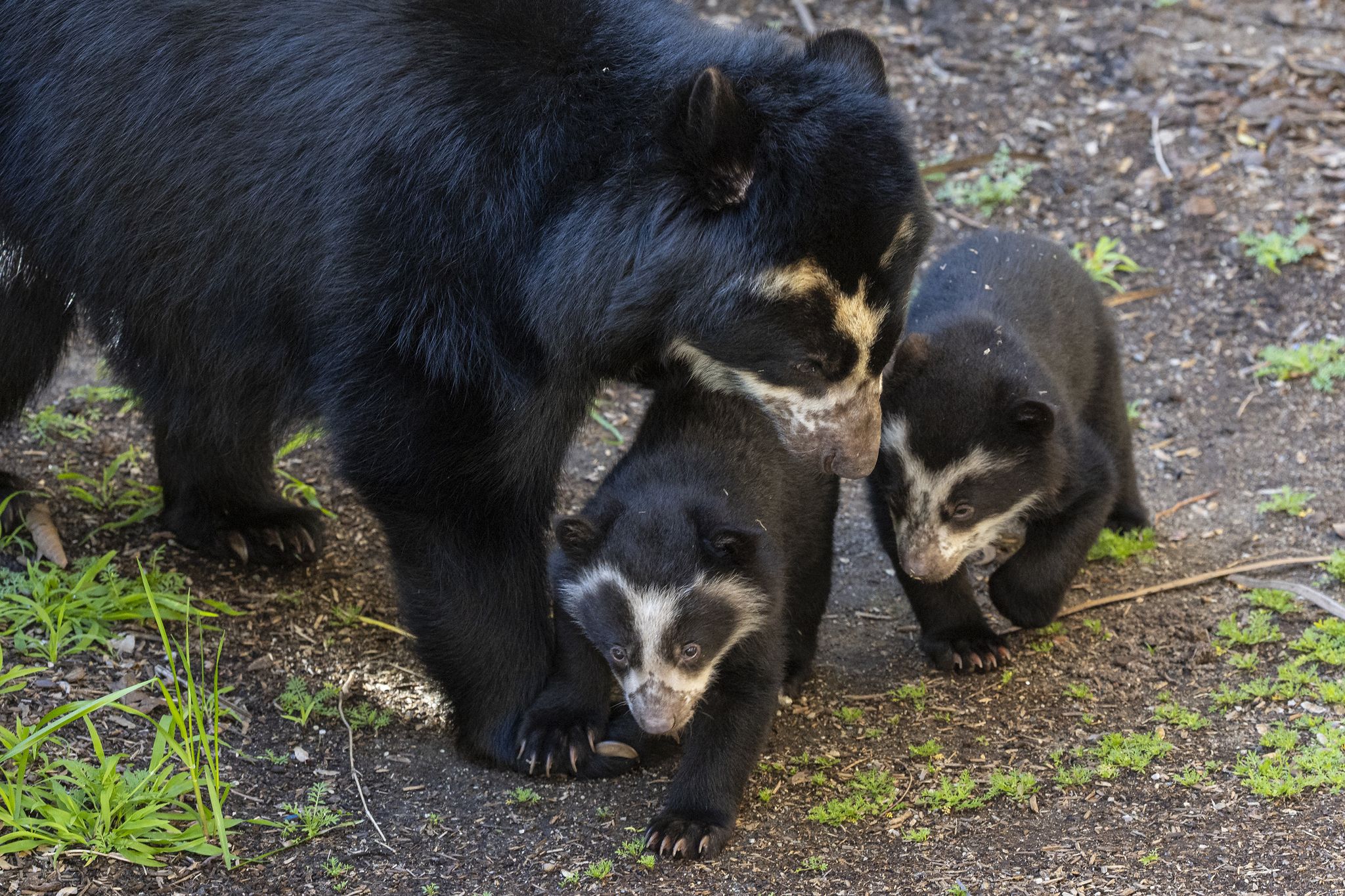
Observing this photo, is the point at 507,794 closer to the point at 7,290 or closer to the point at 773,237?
the point at 773,237

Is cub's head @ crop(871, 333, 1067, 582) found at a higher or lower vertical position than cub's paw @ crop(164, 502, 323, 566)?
higher

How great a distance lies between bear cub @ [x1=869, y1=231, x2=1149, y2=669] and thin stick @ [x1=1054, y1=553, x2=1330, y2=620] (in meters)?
0.36

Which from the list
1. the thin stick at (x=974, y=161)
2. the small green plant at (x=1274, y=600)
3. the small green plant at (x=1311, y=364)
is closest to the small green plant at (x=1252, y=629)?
the small green plant at (x=1274, y=600)

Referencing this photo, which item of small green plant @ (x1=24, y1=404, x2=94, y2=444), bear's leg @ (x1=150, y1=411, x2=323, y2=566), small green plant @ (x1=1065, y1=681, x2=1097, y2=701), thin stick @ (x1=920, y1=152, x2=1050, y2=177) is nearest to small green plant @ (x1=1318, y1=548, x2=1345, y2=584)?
small green plant @ (x1=1065, y1=681, x2=1097, y2=701)

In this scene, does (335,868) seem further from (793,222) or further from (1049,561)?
(1049,561)

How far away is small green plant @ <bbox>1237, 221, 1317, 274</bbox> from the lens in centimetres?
664

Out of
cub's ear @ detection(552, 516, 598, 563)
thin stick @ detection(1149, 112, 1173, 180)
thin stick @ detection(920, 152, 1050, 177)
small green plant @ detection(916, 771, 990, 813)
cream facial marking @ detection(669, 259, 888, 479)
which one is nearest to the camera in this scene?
cream facial marking @ detection(669, 259, 888, 479)

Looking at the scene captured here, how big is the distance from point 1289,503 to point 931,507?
1872 millimetres

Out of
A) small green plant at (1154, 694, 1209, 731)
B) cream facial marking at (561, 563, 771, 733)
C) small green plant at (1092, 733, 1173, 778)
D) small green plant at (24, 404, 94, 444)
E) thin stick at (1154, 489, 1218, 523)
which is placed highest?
cream facial marking at (561, 563, 771, 733)

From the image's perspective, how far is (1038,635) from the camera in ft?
16.2

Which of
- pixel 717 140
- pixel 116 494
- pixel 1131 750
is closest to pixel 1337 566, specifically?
pixel 1131 750

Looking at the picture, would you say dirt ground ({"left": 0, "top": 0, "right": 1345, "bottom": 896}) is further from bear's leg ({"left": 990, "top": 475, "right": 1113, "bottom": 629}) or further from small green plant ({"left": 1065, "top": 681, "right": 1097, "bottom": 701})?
bear's leg ({"left": 990, "top": 475, "right": 1113, "bottom": 629})

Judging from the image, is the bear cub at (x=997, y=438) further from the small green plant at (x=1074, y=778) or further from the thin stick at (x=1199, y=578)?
the small green plant at (x=1074, y=778)

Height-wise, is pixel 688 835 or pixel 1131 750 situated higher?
pixel 688 835
